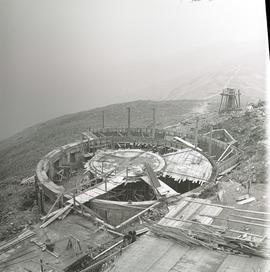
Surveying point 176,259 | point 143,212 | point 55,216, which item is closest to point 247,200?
point 143,212

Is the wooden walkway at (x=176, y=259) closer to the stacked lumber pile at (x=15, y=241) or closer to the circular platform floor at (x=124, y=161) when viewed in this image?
the stacked lumber pile at (x=15, y=241)

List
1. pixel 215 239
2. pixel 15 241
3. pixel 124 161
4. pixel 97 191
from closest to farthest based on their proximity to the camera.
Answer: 1. pixel 215 239
2. pixel 15 241
3. pixel 97 191
4. pixel 124 161

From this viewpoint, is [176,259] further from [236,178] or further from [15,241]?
[236,178]

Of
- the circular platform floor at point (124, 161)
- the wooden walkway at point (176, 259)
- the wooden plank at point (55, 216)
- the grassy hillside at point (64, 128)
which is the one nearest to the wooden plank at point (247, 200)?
the wooden walkway at point (176, 259)

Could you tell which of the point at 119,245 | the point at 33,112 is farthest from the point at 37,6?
the point at 33,112

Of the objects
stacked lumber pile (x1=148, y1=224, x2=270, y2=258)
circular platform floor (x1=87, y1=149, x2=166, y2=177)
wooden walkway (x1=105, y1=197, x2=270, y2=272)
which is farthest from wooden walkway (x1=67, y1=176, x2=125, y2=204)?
wooden walkway (x1=105, y1=197, x2=270, y2=272)
